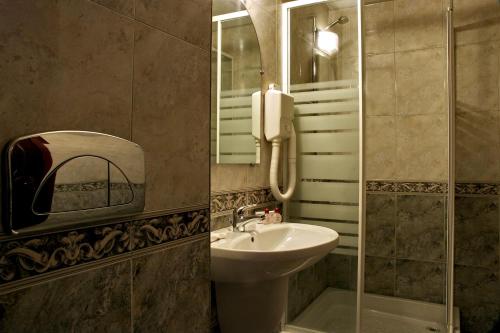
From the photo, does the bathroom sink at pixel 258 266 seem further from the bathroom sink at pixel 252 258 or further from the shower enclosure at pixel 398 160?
the shower enclosure at pixel 398 160

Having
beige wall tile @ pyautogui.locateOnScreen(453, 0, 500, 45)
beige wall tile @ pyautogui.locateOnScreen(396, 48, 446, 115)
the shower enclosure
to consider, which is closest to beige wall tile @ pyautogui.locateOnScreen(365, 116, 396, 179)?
the shower enclosure

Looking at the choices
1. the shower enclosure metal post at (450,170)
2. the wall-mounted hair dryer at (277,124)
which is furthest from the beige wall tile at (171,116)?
the shower enclosure metal post at (450,170)

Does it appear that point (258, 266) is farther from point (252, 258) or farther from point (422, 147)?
point (422, 147)

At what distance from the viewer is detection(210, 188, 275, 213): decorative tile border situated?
140 centimetres

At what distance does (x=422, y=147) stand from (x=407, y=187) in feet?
0.96

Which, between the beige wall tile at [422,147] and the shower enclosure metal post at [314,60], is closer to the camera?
the shower enclosure metal post at [314,60]

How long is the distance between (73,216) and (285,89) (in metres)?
1.62

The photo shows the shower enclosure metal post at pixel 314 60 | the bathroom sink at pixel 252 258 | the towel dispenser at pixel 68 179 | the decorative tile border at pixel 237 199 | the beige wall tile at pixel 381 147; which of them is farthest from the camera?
the beige wall tile at pixel 381 147

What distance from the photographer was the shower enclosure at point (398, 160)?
5.82ft

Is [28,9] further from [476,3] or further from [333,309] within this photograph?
[476,3]

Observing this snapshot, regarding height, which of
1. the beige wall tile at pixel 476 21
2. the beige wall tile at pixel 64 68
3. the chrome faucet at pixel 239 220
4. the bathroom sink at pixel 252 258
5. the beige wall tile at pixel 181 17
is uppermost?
the beige wall tile at pixel 476 21

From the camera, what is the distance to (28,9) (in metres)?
0.41

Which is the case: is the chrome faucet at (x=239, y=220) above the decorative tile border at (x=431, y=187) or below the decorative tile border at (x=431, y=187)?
below

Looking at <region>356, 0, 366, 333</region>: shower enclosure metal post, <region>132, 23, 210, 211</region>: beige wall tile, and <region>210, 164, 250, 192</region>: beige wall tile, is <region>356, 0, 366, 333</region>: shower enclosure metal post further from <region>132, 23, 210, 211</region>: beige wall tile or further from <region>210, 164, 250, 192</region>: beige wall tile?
<region>132, 23, 210, 211</region>: beige wall tile
